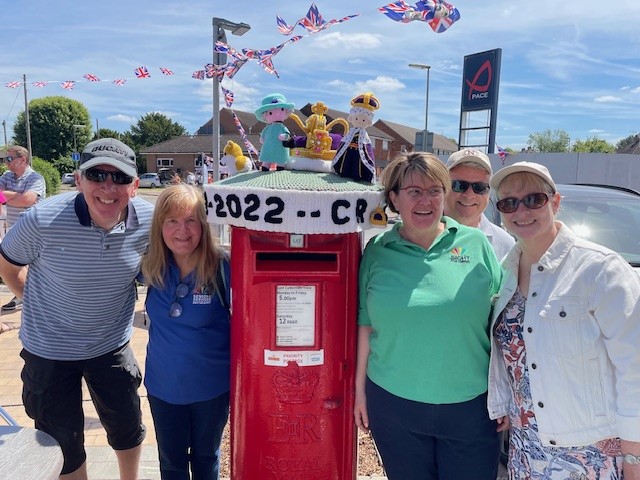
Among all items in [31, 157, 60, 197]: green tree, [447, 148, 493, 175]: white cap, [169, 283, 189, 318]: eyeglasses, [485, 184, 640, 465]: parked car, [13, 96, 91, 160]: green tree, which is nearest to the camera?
[169, 283, 189, 318]: eyeglasses

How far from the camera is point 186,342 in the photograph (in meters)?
2.05

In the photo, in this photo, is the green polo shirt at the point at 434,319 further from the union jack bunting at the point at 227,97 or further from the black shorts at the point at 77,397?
the union jack bunting at the point at 227,97

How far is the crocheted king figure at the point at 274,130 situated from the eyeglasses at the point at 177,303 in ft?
2.16

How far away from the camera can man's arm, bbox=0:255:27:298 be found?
2273 mm

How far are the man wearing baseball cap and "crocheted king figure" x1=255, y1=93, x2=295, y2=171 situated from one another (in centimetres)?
64

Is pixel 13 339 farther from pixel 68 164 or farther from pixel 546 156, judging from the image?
pixel 68 164

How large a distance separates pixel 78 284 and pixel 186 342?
1.92 feet

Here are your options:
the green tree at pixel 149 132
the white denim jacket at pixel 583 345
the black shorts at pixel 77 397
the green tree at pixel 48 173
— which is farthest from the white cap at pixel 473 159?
the green tree at pixel 149 132

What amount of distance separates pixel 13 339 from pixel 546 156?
642 inches

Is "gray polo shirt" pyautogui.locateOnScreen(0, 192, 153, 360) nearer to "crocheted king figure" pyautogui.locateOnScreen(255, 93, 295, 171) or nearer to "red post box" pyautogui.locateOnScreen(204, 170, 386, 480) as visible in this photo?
"red post box" pyautogui.locateOnScreen(204, 170, 386, 480)

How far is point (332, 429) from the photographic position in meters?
2.11

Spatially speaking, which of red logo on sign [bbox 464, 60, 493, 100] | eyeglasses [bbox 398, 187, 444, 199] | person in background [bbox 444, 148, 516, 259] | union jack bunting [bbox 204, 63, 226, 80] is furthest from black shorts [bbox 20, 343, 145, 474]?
red logo on sign [bbox 464, 60, 493, 100]

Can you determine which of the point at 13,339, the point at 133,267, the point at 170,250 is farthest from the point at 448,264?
the point at 13,339

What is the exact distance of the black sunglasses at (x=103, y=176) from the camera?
2145 mm
